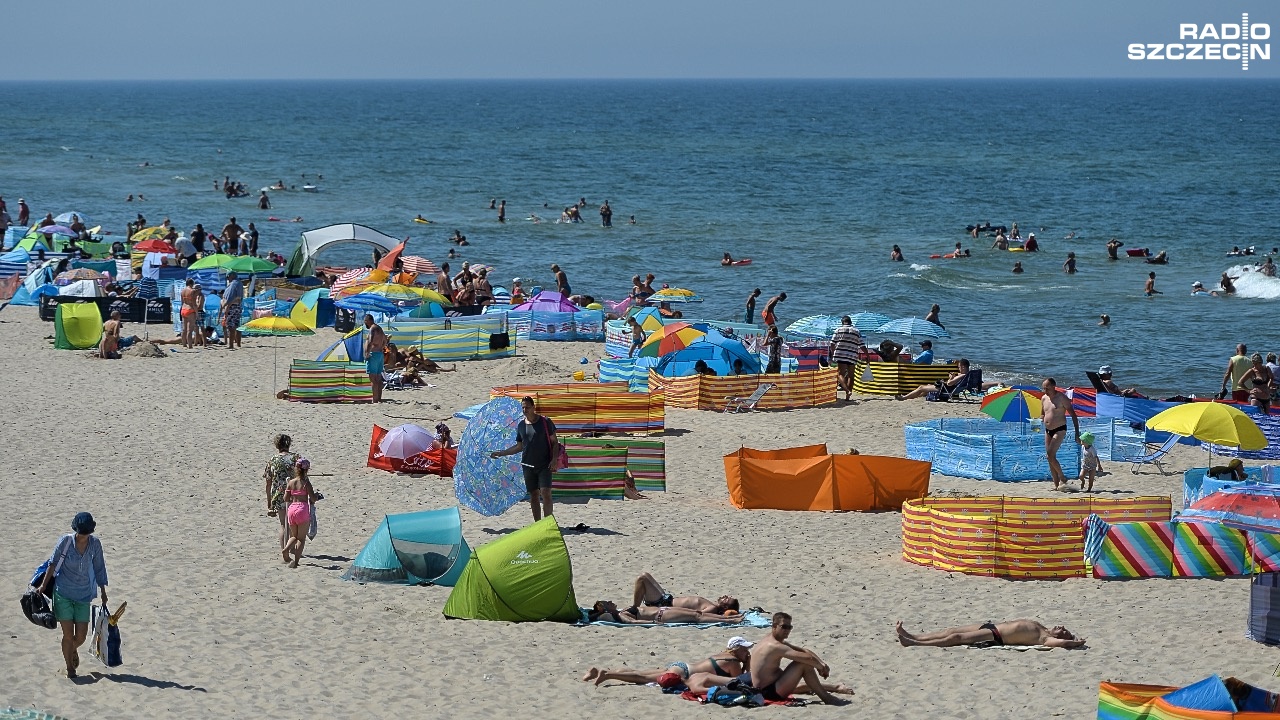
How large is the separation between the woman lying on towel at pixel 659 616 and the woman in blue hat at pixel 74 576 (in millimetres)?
3434

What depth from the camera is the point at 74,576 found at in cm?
867

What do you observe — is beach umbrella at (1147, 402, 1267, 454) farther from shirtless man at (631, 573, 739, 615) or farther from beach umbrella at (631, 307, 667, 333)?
beach umbrella at (631, 307, 667, 333)

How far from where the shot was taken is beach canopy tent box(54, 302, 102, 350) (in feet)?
72.7

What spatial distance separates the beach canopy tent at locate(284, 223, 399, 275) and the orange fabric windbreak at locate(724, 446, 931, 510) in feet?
56.2

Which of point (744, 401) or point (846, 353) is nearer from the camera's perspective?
point (744, 401)

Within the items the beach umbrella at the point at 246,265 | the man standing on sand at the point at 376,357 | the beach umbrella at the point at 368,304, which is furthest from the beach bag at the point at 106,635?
the beach umbrella at the point at 246,265

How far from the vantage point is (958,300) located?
33.0 meters

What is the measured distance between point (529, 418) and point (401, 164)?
207 ft

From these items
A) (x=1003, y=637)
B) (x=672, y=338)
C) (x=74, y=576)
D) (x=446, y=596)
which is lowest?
(x=1003, y=637)

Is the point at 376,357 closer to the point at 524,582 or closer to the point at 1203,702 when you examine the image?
the point at 524,582

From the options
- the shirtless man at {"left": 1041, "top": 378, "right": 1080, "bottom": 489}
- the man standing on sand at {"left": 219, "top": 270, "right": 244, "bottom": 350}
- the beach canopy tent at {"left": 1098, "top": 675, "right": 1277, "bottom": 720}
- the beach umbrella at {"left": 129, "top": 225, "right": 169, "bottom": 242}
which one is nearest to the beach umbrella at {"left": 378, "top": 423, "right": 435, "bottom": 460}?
the shirtless man at {"left": 1041, "top": 378, "right": 1080, "bottom": 489}

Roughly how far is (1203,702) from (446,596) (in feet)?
18.1

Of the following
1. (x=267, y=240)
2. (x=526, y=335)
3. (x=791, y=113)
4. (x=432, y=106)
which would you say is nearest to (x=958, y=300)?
(x=526, y=335)

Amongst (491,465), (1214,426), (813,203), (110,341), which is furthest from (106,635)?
(813,203)
